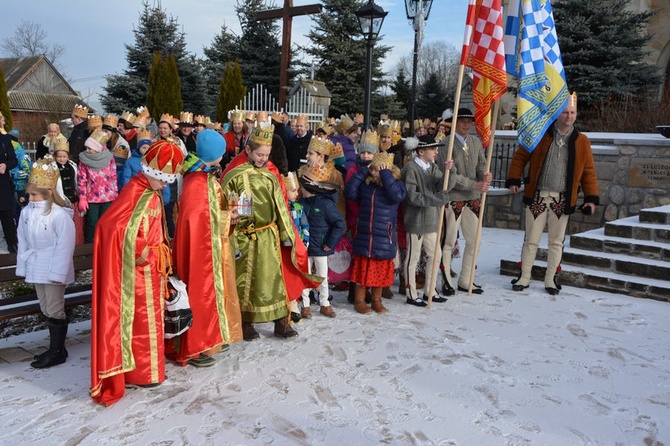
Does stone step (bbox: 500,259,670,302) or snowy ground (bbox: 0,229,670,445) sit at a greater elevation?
stone step (bbox: 500,259,670,302)

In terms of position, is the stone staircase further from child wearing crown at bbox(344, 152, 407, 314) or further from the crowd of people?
child wearing crown at bbox(344, 152, 407, 314)

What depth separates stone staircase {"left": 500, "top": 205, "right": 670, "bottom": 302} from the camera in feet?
22.6

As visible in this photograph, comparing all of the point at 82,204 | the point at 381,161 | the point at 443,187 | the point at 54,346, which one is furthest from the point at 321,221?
the point at 82,204

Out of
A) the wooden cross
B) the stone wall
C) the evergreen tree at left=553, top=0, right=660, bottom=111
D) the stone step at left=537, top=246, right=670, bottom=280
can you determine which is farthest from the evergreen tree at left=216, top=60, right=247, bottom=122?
the stone step at left=537, top=246, right=670, bottom=280

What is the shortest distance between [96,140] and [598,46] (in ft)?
41.5

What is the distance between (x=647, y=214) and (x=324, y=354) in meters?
5.65

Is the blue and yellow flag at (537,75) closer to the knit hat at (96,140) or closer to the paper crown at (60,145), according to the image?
the knit hat at (96,140)

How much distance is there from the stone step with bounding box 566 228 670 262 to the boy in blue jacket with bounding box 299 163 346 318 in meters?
4.03

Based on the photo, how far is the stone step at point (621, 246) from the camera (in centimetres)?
725

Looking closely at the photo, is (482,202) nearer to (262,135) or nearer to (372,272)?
(372,272)

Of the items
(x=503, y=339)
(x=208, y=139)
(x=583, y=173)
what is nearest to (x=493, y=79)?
(x=583, y=173)

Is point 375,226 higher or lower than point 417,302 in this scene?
higher

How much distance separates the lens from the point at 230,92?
20.5 metres

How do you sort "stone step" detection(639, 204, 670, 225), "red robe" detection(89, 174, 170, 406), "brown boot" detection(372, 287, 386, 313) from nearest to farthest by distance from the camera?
1. "red robe" detection(89, 174, 170, 406)
2. "brown boot" detection(372, 287, 386, 313)
3. "stone step" detection(639, 204, 670, 225)
